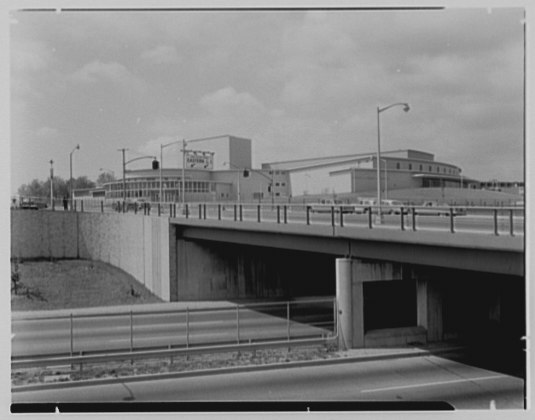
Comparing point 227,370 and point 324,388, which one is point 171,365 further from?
point 324,388

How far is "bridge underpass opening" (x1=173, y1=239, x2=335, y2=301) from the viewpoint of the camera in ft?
115

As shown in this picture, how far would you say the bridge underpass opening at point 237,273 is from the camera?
115 feet

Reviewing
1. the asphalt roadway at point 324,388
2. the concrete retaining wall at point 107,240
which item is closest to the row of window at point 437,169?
the concrete retaining wall at point 107,240

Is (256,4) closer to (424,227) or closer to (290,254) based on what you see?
(424,227)

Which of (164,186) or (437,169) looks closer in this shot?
(437,169)

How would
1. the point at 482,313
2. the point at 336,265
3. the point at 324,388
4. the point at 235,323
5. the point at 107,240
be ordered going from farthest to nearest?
1. the point at 107,240
2. the point at 235,323
3. the point at 482,313
4. the point at 336,265
5. the point at 324,388

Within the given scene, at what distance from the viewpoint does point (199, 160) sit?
9075 centimetres

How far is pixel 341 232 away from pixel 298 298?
14055mm

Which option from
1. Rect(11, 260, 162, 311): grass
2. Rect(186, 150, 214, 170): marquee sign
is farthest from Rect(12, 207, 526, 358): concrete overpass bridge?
Rect(186, 150, 214, 170): marquee sign

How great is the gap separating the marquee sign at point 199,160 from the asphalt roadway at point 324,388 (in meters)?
72.9

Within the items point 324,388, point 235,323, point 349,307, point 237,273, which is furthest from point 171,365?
point 237,273

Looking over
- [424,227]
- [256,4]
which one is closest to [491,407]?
[424,227]

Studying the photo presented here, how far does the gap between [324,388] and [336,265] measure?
7.12 metres

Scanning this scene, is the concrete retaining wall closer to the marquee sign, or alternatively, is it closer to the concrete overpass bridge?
the concrete overpass bridge
